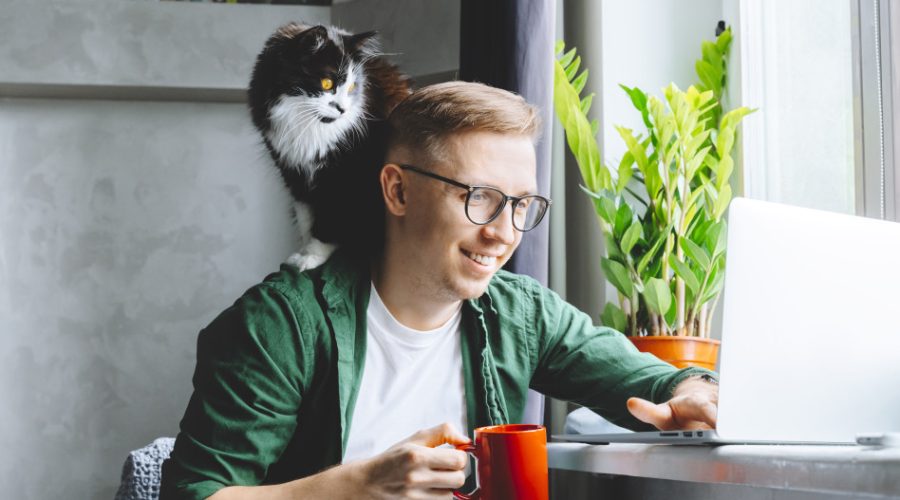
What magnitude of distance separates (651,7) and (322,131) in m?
1.18

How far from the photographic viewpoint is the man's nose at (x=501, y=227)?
134 centimetres

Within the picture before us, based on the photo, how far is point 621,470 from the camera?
0.96 meters

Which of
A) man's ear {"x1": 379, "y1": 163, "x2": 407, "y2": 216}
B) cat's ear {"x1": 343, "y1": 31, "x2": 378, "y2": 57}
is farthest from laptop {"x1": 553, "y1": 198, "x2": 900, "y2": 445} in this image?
cat's ear {"x1": 343, "y1": 31, "x2": 378, "y2": 57}

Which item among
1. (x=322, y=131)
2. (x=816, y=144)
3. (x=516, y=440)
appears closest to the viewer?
(x=516, y=440)

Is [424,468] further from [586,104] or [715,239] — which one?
[586,104]

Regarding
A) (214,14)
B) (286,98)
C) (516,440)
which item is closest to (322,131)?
(286,98)

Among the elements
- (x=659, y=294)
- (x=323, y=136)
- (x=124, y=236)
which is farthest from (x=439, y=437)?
(x=124, y=236)

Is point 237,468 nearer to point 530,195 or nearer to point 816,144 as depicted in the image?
point 530,195

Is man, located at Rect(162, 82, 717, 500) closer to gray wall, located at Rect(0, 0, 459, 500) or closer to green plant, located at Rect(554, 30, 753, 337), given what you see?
green plant, located at Rect(554, 30, 753, 337)

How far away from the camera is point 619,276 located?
6.84 feet

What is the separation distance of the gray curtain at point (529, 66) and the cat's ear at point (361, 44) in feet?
0.82

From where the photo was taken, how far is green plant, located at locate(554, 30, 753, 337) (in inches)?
80.3

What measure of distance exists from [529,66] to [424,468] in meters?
1.07

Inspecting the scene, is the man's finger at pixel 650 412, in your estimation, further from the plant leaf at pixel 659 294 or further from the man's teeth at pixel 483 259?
the plant leaf at pixel 659 294
